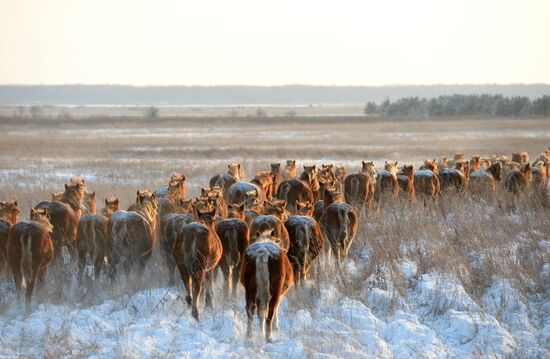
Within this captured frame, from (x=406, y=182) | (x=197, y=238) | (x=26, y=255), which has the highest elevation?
(x=197, y=238)

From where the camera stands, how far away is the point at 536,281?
9.86 meters

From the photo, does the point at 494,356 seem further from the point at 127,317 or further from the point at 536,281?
the point at 127,317

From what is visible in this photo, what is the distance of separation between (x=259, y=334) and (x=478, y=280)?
3812mm

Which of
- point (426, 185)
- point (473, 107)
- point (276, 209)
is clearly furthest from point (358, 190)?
point (473, 107)

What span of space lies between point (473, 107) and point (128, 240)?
64.4 meters

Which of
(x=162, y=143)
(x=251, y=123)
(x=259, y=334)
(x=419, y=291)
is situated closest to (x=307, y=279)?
(x=419, y=291)

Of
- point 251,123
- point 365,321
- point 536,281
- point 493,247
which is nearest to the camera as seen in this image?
point 365,321

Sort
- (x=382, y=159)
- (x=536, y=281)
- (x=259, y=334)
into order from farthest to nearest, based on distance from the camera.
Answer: (x=382, y=159) → (x=536, y=281) → (x=259, y=334)

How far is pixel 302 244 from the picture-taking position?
9.87 metres

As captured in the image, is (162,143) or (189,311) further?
(162,143)

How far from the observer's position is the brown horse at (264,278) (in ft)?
25.8

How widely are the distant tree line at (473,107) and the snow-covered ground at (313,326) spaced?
59251 millimetres

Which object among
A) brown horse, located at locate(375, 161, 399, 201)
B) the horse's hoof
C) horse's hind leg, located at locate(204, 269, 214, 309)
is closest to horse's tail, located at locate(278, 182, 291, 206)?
brown horse, located at locate(375, 161, 399, 201)

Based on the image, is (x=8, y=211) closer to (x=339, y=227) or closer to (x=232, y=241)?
(x=232, y=241)
